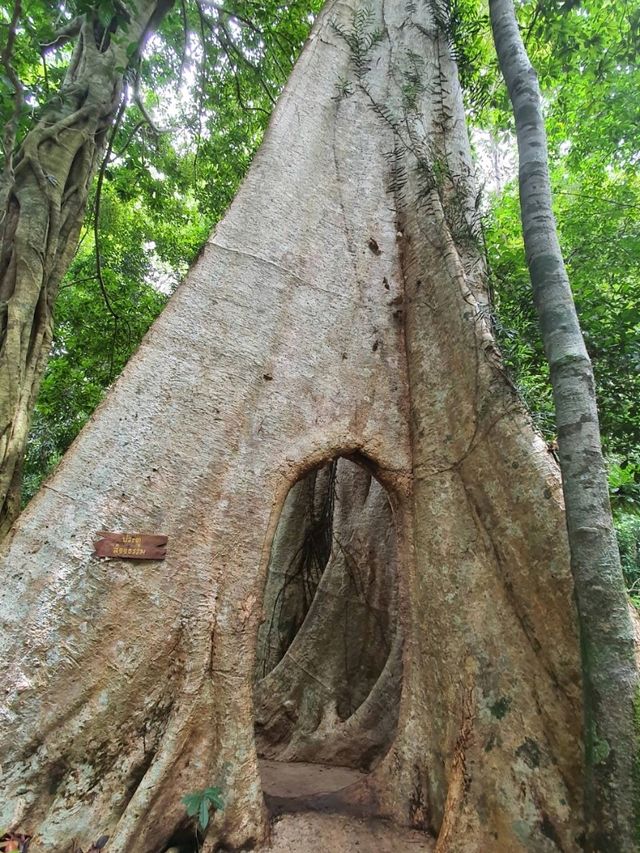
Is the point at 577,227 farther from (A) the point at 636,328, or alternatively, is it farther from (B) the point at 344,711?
(B) the point at 344,711

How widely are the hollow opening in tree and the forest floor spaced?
1.74ft

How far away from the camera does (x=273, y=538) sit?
278cm

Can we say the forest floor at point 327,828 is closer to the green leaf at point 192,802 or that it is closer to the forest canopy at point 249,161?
the green leaf at point 192,802

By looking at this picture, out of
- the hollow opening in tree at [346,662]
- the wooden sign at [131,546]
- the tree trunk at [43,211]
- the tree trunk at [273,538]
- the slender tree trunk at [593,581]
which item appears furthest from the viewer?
the hollow opening in tree at [346,662]

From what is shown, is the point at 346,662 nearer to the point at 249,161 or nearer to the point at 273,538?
the point at 273,538

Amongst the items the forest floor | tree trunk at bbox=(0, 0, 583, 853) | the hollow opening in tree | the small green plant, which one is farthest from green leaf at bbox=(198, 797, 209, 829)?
the hollow opening in tree

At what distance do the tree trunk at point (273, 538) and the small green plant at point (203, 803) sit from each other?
0.17ft

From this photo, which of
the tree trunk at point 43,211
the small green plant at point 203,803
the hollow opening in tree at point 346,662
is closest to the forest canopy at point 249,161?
the tree trunk at point 43,211

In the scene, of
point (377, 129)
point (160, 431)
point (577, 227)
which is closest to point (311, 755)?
point (160, 431)

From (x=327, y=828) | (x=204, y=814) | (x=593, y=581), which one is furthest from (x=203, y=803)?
(x=593, y=581)

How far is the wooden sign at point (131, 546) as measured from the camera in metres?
2.29

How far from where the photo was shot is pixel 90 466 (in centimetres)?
240

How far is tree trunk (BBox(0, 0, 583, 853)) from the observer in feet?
6.82

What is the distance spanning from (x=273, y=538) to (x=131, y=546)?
2.54 ft
